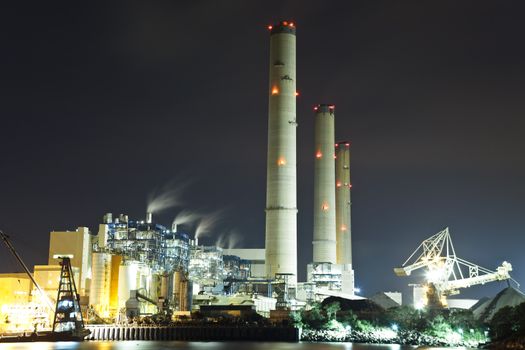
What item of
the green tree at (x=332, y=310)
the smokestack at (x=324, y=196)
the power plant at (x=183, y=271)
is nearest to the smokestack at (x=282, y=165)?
the power plant at (x=183, y=271)

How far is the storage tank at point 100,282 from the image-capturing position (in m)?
120

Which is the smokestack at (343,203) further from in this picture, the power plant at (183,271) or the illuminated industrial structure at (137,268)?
the illuminated industrial structure at (137,268)

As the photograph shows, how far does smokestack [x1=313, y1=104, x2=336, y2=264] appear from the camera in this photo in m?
147

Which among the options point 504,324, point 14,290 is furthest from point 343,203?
point 504,324

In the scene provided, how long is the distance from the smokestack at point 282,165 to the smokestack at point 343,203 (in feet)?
124

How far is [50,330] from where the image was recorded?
110250 millimetres

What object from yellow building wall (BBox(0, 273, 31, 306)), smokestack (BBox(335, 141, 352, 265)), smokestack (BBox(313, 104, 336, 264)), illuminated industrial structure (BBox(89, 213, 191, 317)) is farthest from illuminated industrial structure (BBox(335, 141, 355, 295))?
yellow building wall (BBox(0, 273, 31, 306))

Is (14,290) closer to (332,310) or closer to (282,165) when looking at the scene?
(282,165)

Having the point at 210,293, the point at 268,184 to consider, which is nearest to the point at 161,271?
the point at 210,293

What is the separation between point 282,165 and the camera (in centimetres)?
12138

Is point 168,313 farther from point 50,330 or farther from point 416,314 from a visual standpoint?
point 416,314

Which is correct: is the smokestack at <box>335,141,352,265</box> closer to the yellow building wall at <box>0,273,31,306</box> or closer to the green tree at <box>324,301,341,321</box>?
the green tree at <box>324,301,341,321</box>

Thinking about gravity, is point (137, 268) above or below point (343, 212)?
below

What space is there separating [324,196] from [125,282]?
43143 millimetres
